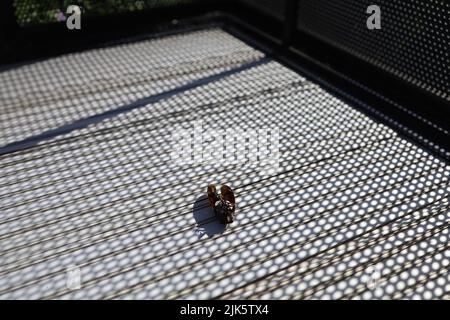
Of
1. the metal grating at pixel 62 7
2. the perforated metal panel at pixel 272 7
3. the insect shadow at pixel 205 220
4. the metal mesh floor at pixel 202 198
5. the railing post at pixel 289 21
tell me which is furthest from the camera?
the perforated metal panel at pixel 272 7

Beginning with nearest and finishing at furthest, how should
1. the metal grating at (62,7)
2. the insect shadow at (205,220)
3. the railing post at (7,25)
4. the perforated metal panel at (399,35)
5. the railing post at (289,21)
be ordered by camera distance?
the insect shadow at (205,220) < the perforated metal panel at (399,35) < the railing post at (7,25) < the metal grating at (62,7) < the railing post at (289,21)

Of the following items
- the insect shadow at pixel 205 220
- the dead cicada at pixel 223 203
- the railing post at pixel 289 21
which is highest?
the railing post at pixel 289 21

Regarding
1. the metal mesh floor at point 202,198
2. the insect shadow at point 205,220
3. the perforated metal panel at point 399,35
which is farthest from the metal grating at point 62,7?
the insect shadow at point 205,220

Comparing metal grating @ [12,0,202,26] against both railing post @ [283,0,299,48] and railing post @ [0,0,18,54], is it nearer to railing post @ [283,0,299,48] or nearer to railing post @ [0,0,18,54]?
railing post @ [0,0,18,54]

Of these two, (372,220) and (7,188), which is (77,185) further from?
(372,220)

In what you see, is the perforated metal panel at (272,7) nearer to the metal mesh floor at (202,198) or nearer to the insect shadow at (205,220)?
the metal mesh floor at (202,198)

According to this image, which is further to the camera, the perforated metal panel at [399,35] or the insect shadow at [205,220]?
the perforated metal panel at [399,35]
